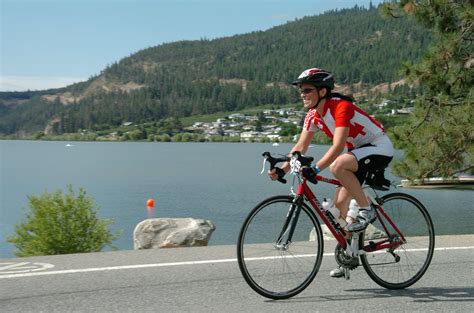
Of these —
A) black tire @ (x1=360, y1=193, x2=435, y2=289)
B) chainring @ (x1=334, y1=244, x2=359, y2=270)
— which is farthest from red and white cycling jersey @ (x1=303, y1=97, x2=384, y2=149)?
chainring @ (x1=334, y1=244, x2=359, y2=270)

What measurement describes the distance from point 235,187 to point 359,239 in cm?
5299

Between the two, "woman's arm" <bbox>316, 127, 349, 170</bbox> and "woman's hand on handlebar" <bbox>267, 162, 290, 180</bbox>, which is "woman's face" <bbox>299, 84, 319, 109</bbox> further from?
"woman's hand on handlebar" <bbox>267, 162, 290, 180</bbox>

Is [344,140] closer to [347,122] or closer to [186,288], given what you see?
[347,122]

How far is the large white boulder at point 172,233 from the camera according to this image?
10453mm

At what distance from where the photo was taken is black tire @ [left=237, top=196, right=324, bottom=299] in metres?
5.37

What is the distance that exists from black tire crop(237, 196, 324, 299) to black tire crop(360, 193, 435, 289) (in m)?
0.53

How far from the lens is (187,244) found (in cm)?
1045

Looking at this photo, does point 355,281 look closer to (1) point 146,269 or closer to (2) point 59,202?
(1) point 146,269

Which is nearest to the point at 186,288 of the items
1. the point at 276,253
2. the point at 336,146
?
the point at 276,253

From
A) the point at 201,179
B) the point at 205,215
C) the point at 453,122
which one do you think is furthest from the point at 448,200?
the point at 201,179

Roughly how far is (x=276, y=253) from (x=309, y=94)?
1424mm

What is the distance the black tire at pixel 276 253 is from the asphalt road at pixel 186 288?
5.2 inches

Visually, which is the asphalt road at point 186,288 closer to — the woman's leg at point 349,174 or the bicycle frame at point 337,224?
the bicycle frame at point 337,224

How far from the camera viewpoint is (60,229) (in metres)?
11.4
